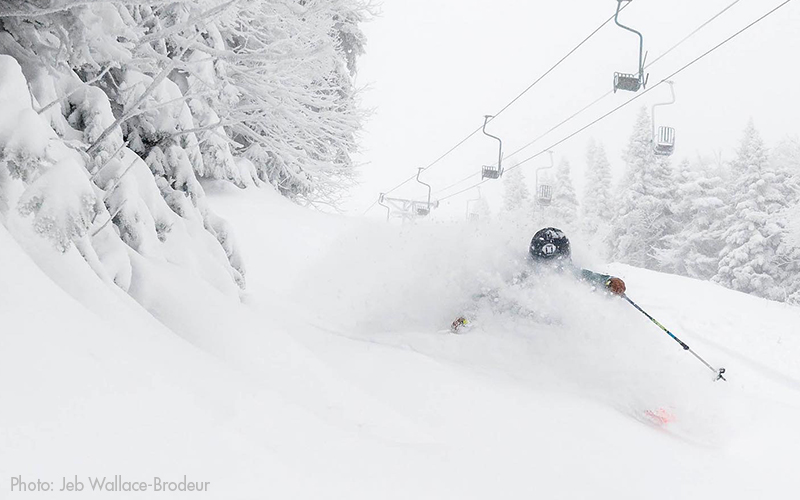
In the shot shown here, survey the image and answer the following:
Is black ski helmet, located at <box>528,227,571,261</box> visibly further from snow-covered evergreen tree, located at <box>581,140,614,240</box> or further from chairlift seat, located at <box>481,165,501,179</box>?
snow-covered evergreen tree, located at <box>581,140,614,240</box>

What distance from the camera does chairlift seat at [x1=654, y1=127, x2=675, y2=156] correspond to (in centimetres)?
1545

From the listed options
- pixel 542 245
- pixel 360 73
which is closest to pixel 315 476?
pixel 542 245

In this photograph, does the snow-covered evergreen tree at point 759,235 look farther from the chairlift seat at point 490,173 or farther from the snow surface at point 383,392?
the snow surface at point 383,392

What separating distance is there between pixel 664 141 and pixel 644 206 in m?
22.2

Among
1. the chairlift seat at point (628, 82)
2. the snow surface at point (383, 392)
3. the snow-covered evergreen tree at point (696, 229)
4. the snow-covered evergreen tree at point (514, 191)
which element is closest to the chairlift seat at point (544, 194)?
the snow-covered evergreen tree at point (696, 229)

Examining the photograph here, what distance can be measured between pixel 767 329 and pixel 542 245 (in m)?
8.14

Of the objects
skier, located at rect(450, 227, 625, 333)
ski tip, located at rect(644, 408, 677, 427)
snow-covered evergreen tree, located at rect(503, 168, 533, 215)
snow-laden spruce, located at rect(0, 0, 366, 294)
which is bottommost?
ski tip, located at rect(644, 408, 677, 427)

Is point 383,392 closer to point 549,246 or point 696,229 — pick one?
point 549,246

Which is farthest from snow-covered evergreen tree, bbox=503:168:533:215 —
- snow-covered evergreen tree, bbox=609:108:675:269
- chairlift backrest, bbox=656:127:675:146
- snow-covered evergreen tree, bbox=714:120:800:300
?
chairlift backrest, bbox=656:127:675:146

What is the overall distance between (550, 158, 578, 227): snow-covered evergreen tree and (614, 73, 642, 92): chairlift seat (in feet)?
103

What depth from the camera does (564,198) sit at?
42.5 meters

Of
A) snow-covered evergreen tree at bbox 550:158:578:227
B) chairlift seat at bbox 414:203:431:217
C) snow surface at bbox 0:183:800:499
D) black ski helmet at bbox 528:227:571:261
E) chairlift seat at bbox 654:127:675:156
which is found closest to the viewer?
snow surface at bbox 0:183:800:499

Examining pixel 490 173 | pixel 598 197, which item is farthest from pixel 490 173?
pixel 598 197

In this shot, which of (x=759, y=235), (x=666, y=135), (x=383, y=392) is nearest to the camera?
(x=383, y=392)
